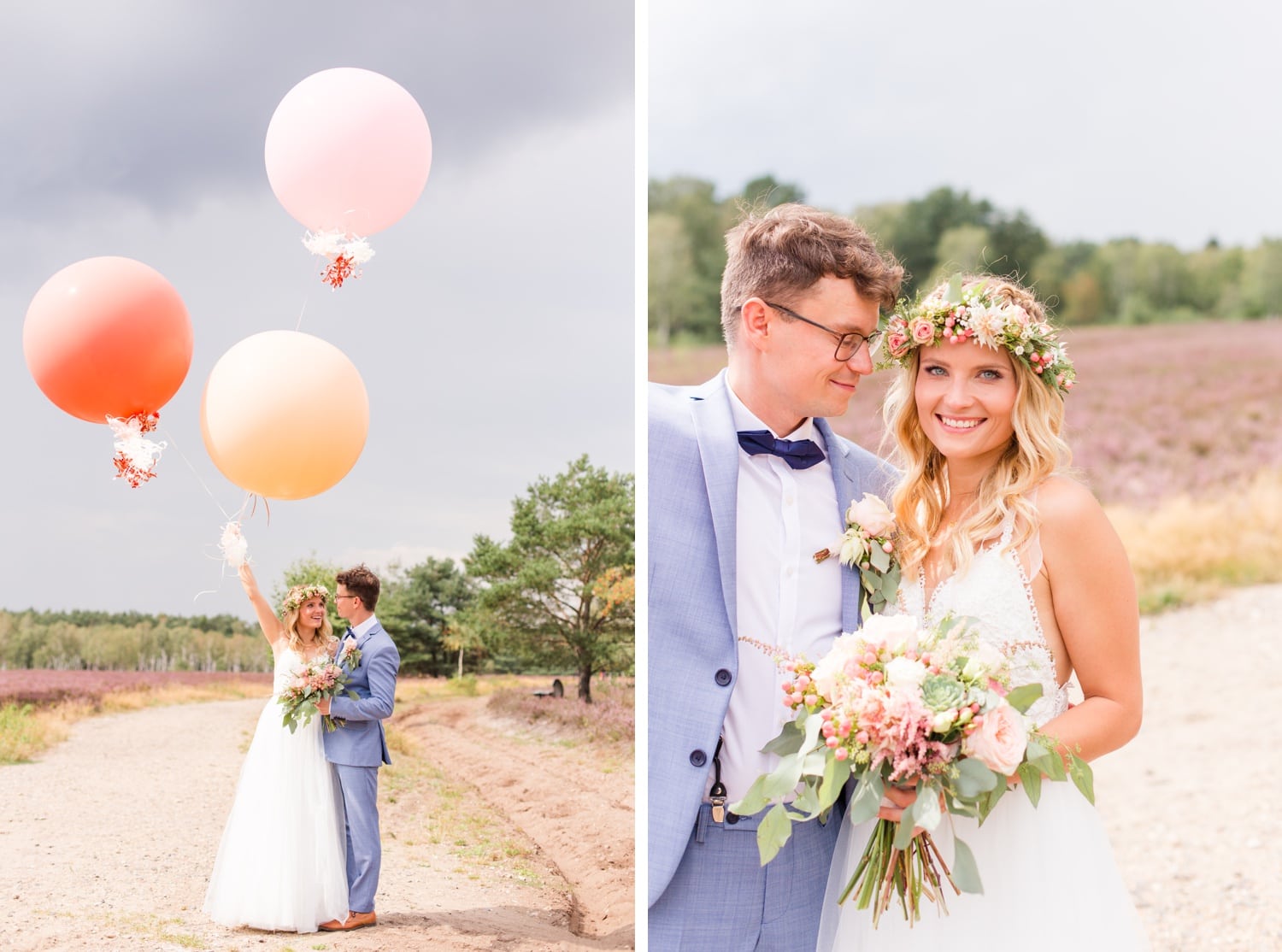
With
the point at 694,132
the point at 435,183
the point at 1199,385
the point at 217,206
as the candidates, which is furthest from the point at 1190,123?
the point at 217,206

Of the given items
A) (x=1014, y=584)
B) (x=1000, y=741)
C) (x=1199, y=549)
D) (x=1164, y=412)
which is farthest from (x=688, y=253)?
(x=1000, y=741)

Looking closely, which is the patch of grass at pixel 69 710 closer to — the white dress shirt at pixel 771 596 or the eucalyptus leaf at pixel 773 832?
the white dress shirt at pixel 771 596

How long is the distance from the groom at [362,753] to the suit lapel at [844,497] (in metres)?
2.12

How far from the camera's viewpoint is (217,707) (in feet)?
13.7

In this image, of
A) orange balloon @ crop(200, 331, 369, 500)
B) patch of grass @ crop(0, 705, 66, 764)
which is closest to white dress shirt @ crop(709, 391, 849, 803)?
orange balloon @ crop(200, 331, 369, 500)

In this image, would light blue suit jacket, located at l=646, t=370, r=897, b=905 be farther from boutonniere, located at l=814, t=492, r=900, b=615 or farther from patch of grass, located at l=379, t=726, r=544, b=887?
patch of grass, located at l=379, t=726, r=544, b=887

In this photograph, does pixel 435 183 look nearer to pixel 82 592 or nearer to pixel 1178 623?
pixel 82 592

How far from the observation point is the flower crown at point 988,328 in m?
2.28

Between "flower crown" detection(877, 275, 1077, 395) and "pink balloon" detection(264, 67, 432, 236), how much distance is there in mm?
2043

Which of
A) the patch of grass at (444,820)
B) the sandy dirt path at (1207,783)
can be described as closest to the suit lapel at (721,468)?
the patch of grass at (444,820)

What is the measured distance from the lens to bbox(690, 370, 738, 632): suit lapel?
232 centimetres

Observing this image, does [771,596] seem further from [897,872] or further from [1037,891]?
[1037,891]

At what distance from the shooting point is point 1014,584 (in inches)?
87.9

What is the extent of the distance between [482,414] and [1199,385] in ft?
27.7
